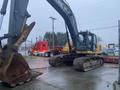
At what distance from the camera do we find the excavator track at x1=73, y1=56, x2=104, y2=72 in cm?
1388

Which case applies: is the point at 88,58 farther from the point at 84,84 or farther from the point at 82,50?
the point at 84,84

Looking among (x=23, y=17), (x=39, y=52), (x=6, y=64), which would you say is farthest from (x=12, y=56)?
(x=39, y=52)

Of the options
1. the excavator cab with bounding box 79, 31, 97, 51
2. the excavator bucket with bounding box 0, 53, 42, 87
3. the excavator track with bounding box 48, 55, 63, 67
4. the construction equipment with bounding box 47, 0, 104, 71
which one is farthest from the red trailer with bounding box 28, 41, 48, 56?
the excavator bucket with bounding box 0, 53, 42, 87

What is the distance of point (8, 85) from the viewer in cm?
940

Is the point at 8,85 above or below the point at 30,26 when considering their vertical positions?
below

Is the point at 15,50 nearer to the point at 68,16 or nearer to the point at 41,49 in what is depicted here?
the point at 68,16

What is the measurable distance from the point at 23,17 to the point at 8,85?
9.44ft

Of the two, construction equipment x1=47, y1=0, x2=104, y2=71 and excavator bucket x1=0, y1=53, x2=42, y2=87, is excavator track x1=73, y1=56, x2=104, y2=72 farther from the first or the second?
excavator bucket x1=0, y1=53, x2=42, y2=87

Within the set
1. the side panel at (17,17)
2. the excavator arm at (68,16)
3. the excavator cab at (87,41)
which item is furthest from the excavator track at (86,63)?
the side panel at (17,17)

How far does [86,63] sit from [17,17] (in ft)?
18.9

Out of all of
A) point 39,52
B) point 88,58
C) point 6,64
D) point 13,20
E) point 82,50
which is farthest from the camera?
point 39,52

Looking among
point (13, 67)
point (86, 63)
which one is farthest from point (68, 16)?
point (13, 67)

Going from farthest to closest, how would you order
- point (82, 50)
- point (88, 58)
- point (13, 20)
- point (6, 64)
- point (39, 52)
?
point (39, 52), point (82, 50), point (88, 58), point (13, 20), point (6, 64)

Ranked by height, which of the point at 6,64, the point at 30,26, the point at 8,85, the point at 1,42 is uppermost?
the point at 30,26
